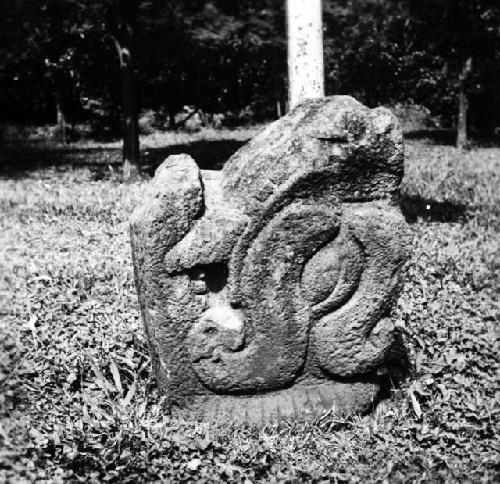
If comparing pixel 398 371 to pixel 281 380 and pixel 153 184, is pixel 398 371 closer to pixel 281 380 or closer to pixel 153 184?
pixel 281 380

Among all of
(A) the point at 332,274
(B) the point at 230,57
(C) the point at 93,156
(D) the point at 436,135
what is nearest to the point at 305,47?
(A) the point at 332,274

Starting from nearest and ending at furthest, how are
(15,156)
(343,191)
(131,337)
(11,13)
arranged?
(343,191) < (131,337) < (11,13) < (15,156)

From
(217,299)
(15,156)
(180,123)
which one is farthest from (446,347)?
(180,123)

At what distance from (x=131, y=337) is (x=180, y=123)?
2328 cm

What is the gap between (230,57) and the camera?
2236 cm

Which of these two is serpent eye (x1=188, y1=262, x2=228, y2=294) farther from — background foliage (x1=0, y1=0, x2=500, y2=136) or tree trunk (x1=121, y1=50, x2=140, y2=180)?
background foliage (x1=0, y1=0, x2=500, y2=136)

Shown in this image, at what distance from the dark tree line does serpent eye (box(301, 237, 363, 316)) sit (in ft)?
30.9

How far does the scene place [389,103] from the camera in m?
27.7

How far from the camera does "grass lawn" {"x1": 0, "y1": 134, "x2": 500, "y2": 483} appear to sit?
327 cm

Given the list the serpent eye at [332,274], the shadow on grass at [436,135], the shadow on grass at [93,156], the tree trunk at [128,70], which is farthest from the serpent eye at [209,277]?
the shadow on grass at [436,135]

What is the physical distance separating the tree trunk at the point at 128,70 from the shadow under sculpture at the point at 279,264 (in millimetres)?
8952

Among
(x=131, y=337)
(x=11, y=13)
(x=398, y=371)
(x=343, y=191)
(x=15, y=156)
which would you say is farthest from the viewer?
(x=15, y=156)

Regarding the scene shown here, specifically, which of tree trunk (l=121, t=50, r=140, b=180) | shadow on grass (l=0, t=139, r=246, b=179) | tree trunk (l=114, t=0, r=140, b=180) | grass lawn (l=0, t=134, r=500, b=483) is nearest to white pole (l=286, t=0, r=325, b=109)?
grass lawn (l=0, t=134, r=500, b=483)

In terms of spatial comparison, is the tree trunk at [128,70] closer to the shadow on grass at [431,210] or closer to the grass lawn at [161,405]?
the shadow on grass at [431,210]
